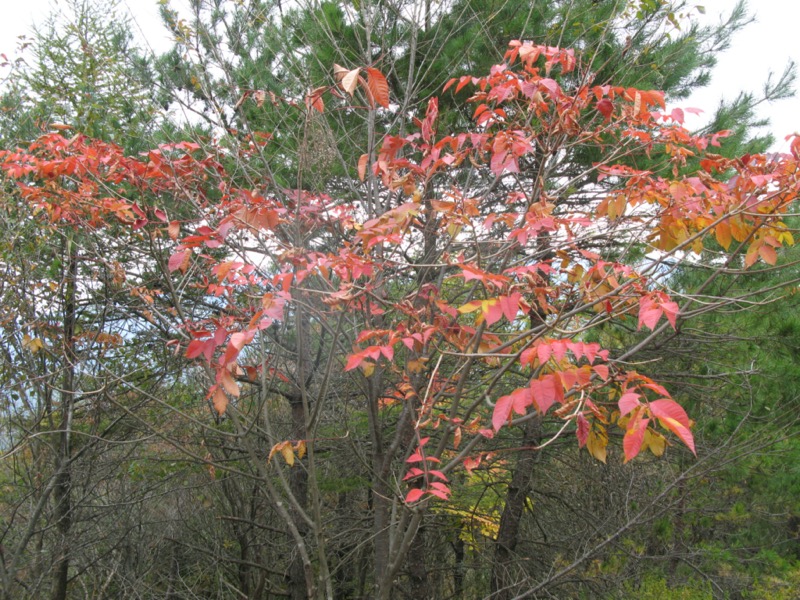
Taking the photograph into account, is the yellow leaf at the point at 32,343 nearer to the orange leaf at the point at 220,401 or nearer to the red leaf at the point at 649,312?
the orange leaf at the point at 220,401

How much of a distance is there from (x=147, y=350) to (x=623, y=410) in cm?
483

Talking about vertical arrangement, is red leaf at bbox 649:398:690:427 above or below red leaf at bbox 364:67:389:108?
below

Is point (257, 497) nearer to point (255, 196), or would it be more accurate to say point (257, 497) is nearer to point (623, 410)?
point (255, 196)

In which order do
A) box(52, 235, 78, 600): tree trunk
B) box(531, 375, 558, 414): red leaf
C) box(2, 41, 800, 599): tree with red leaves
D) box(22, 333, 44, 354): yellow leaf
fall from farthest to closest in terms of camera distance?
box(52, 235, 78, 600): tree trunk, box(22, 333, 44, 354): yellow leaf, box(2, 41, 800, 599): tree with red leaves, box(531, 375, 558, 414): red leaf

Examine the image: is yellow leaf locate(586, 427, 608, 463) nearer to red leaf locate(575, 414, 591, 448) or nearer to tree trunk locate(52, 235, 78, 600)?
red leaf locate(575, 414, 591, 448)

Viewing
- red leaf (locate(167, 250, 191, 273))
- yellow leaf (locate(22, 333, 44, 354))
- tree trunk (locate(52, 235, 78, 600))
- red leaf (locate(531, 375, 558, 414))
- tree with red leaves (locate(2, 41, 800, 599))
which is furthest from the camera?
tree trunk (locate(52, 235, 78, 600))

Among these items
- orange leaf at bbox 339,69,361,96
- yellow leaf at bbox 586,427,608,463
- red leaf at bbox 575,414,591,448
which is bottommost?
yellow leaf at bbox 586,427,608,463

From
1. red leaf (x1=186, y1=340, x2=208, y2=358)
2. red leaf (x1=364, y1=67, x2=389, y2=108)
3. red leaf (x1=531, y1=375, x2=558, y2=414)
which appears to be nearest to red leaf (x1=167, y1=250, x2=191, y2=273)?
red leaf (x1=186, y1=340, x2=208, y2=358)

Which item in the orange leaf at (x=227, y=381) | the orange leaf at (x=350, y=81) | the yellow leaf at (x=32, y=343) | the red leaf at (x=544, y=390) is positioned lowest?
the red leaf at (x=544, y=390)

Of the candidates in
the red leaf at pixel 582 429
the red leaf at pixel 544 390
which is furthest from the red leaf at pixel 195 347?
the red leaf at pixel 582 429

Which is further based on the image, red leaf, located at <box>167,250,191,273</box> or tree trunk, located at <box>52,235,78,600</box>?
tree trunk, located at <box>52,235,78,600</box>

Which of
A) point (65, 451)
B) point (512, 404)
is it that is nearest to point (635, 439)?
point (512, 404)

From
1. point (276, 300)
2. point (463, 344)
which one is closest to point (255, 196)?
point (276, 300)

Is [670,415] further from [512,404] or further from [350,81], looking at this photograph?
[350,81]
